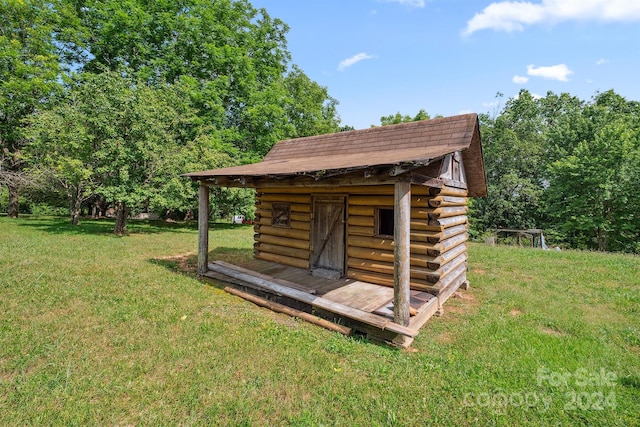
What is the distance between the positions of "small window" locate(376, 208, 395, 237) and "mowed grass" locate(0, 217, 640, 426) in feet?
7.22

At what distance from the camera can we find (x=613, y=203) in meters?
20.7

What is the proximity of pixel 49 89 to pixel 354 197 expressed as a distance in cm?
2219

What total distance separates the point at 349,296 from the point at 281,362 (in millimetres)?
2417

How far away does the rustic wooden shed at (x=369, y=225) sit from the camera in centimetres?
486

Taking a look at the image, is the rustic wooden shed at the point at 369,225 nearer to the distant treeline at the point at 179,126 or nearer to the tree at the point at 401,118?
the distant treeline at the point at 179,126

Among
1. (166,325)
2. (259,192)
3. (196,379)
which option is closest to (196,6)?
(259,192)

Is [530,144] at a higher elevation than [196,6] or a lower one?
lower

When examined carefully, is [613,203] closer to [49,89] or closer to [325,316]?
[325,316]

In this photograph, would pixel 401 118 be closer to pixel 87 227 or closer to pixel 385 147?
pixel 385 147

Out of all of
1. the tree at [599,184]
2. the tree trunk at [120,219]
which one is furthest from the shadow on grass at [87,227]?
the tree at [599,184]

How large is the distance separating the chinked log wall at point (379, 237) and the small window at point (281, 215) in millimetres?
120

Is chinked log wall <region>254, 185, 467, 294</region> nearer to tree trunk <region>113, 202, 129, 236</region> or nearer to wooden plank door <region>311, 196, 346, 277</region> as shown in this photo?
wooden plank door <region>311, 196, 346, 277</region>

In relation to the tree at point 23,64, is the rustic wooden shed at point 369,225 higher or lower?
lower

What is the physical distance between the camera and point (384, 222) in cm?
718
